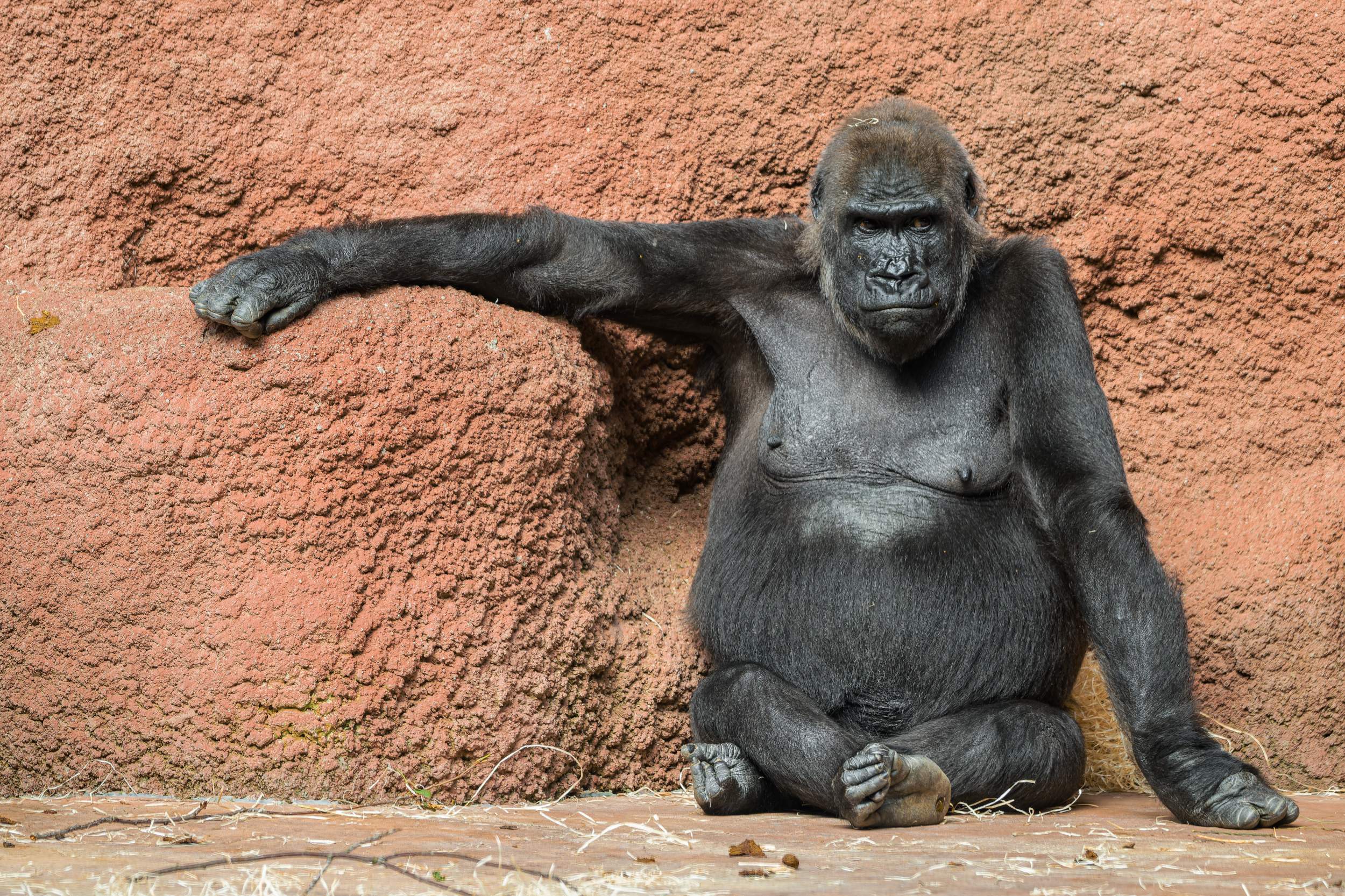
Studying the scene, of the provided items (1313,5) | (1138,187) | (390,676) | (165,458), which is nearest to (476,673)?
(390,676)

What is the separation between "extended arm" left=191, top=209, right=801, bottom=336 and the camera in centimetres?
381

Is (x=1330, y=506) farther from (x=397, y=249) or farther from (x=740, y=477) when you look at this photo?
(x=397, y=249)

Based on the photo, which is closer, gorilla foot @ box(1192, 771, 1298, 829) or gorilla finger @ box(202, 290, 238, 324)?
gorilla foot @ box(1192, 771, 1298, 829)

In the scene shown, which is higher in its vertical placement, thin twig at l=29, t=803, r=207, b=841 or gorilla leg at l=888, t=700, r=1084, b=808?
gorilla leg at l=888, t=700, r=1084, b=808

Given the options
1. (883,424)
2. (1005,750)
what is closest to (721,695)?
(1005,750)

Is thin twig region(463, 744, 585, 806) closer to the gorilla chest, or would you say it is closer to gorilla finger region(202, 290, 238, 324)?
the gorilla chest

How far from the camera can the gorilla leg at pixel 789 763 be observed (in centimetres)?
330

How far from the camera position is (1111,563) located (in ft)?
12.4

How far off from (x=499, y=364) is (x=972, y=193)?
1544 millimetres

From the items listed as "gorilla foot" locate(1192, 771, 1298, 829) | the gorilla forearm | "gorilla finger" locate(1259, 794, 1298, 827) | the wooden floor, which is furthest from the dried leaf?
"gorilla finger" locate(1259, 794, 1298, 827)

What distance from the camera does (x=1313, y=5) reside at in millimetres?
4793

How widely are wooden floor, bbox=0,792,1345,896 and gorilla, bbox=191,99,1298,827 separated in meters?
0.27

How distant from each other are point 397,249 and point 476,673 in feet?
4.09

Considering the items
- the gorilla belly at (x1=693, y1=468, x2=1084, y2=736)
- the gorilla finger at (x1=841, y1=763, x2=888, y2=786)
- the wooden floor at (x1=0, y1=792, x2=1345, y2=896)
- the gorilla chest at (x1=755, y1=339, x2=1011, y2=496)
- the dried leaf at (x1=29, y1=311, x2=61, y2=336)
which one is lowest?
the wooden floor at (x1=0, y1=792, x2=1345, y2=896)
